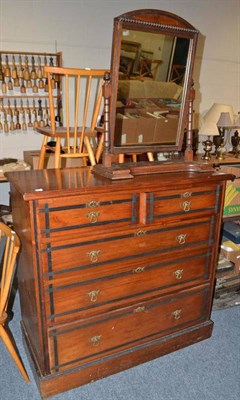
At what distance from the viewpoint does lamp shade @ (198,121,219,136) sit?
3.62 m

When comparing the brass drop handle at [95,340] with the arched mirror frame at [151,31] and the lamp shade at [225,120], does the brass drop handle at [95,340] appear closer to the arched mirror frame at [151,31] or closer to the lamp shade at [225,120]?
the arched mirror frame at [151,31]

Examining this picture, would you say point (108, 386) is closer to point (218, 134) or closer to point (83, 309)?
point (83, 309)

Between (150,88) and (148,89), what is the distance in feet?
0.06

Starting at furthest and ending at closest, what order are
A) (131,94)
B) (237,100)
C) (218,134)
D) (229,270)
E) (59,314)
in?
(237,100) → (218,134) → (229,270) → (131,94) → (59,314)

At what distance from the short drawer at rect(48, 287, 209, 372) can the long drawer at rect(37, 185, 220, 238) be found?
53 cm

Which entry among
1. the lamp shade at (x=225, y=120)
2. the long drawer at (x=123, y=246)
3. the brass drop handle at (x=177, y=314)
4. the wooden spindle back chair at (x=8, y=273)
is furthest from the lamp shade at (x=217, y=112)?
the wooden spindle back chair at (x=8, y=273)

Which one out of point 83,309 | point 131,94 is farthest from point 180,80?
point 83,309

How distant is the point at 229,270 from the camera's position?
2.65 meters

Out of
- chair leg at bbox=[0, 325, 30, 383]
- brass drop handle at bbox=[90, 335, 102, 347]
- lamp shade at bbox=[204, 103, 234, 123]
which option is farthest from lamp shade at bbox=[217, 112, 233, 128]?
chair leg at bbox=[0, 325, 30, 383]

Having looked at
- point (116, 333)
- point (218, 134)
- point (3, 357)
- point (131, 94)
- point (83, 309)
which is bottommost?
point (3, 357)

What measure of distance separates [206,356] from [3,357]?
129 cm

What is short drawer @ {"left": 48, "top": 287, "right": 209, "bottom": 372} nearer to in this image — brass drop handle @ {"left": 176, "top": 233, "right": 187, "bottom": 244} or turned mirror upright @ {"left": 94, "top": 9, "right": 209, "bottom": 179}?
brass drop handle @ {"left": 176, "top": 233, "right": 187, "bottom": 244}

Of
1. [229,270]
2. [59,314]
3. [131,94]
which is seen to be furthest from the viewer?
[229,270]

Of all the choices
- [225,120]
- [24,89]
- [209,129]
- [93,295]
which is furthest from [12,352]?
[225,120]
